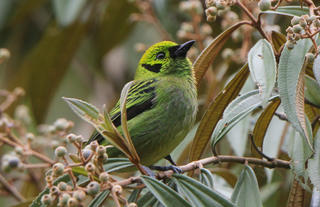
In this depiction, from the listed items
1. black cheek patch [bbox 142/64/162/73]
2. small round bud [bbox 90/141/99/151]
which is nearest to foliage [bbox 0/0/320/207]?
small round bud [bbox 90/141/99/151]

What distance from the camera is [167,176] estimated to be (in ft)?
6.45

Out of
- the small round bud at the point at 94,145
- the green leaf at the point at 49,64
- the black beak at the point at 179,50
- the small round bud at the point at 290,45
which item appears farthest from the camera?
the green leaf at the point at 49,64

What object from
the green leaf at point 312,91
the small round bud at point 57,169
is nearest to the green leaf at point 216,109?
the green leaf at point 312,91

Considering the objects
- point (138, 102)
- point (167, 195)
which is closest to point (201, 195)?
point (167, 195)

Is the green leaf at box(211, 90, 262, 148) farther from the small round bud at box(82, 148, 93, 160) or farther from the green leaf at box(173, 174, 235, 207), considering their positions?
the small round bud at box(82, 148, 93, 160)

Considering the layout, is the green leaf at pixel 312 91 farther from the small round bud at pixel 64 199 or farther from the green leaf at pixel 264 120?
the small round bud at pixel 64 199

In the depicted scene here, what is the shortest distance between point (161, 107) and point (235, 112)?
2.50ft

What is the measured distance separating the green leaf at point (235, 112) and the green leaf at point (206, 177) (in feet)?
0.40

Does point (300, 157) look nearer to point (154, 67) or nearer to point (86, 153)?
point (86, 153)

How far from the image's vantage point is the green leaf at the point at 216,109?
2.14m

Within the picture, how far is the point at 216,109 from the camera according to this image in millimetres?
2193

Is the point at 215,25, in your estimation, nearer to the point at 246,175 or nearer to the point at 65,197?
the point at 246,175

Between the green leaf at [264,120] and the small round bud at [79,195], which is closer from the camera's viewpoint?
the small round bud at [79,195]

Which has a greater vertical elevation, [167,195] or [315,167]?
[167,195]
